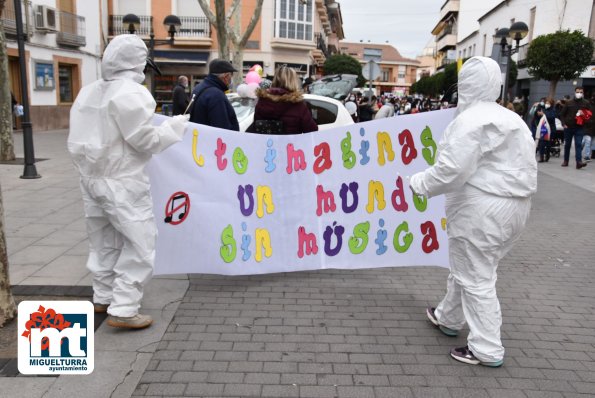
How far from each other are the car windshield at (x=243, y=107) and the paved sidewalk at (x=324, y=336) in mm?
3951

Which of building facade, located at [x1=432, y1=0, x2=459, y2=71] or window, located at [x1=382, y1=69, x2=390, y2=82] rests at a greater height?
building facade, located at [x1=432, y1=0, x2=459, y2=71]

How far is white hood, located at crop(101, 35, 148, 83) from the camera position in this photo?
3566 millimetres

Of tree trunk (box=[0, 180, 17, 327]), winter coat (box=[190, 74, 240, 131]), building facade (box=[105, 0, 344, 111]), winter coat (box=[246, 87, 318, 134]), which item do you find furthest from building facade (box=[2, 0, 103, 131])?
tree trunk (box=[0, 180, 17, 327])

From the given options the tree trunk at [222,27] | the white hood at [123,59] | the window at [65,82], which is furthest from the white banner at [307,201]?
the window at [65,82]

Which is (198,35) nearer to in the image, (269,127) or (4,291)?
(269,127)

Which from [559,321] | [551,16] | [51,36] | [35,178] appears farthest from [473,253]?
[551,16]

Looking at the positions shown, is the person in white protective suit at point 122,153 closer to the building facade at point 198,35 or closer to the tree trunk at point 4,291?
the tree trunk at point 4,291

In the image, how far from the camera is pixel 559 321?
4254 millimetres

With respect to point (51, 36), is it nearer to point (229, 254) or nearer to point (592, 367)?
point (229, 254)

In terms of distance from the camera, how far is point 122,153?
355 cm

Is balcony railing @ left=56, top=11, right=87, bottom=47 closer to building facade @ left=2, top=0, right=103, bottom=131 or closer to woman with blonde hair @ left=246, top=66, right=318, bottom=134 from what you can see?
building facade @ left=2, top=0, right=103, bottom=131

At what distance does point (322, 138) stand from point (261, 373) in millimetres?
2237

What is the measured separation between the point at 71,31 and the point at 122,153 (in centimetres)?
2194
